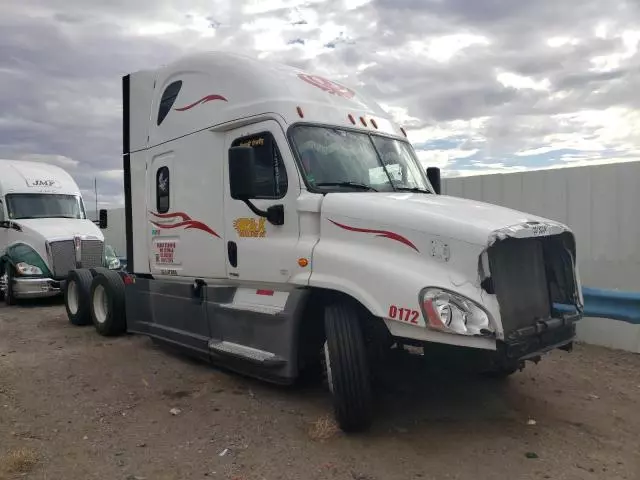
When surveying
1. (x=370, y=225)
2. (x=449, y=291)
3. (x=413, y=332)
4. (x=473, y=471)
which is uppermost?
(x=370, y=225)

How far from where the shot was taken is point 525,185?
7805 millimetres

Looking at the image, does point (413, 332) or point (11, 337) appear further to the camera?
point (11, 337)

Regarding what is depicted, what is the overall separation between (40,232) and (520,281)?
424 inches

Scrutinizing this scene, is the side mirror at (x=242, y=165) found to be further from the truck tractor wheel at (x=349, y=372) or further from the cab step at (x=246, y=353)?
the cab step at (x=246, y=353)

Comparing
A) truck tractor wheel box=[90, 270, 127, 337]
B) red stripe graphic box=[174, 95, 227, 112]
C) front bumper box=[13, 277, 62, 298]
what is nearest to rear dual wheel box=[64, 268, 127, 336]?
truck tractor wheel box=[90, 270, 127, 337]

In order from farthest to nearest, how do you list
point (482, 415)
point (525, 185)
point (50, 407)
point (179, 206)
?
point (525, 185)
point (179, 206)
point (50, 407)
point (482, 415)

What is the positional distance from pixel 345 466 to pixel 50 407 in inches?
118

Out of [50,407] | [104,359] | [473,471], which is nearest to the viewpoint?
[473,471]

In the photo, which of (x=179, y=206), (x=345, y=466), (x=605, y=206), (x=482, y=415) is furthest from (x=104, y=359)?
(x=605, y=206)

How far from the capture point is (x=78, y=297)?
8961 mm

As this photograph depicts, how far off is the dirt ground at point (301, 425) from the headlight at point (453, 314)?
3.21 ft

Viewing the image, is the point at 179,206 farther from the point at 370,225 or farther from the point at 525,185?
the point at 525,185

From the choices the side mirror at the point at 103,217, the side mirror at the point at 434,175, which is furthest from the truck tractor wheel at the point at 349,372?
the side mirror at the point at 103,217

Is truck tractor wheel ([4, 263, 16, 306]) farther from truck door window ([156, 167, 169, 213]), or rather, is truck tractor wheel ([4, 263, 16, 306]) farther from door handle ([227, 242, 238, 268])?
door handle ([227, 242, 238, 268])
